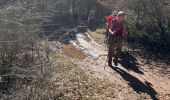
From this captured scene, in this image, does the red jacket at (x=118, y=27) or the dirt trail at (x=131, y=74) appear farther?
the red jacket at (x=118, y=27)

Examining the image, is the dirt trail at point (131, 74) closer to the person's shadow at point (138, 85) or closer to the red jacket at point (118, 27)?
the person's shadow at point (138, 85)

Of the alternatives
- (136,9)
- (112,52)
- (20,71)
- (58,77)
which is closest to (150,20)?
(136,9)

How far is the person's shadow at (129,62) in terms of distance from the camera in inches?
525

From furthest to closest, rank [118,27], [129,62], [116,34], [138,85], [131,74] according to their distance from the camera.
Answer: [129,62] → [116,34] → [118,27] → [131,74] → [138,85]

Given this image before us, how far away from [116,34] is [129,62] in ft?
4.53

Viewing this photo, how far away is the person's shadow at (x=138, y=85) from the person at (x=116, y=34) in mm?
762

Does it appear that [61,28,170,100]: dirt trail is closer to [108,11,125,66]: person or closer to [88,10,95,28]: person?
[108,11,125,66]: person

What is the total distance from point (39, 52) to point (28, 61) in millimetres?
402

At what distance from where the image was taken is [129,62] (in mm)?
14078

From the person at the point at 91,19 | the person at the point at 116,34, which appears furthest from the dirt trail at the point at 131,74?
the person at the point at 91,19

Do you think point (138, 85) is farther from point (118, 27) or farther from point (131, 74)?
point (118, 27)

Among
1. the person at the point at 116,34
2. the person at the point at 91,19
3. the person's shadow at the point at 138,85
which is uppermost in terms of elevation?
the person at the point at 116,34

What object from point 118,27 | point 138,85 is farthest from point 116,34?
point 138,85

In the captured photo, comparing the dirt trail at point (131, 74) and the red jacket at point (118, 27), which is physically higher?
the red jacket at point (118, 27)
